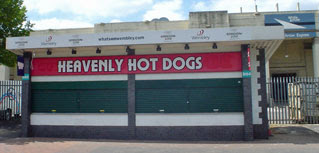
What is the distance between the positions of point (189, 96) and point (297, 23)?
20.9 meters

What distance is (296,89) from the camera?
13000 millimetres

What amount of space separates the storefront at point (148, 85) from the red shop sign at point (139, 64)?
0.04 m

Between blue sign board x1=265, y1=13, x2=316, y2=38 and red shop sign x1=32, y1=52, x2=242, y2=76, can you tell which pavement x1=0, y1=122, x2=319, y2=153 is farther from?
blue sign board x1=265, y1=13, x2=316, y2=38

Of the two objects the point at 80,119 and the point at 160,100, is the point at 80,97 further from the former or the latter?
the point at 160,100

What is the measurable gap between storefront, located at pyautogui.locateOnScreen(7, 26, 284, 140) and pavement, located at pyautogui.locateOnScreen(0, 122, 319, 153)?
20.4 inches

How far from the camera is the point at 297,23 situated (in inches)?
976

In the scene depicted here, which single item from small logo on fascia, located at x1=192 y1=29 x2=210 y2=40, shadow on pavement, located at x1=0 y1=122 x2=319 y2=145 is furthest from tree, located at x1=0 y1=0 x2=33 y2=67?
small logo on fascia, located at x1=192 y1=29 x2=210 y2=40

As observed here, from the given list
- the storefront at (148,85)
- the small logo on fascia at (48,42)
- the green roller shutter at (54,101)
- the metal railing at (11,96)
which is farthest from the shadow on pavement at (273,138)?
the small logo on fascia at (48,42)

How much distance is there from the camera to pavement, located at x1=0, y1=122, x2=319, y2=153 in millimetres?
7594

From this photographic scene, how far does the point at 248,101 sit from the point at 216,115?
1.24m

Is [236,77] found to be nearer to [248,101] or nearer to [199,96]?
[248,101]

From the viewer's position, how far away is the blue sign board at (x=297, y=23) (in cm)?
2462

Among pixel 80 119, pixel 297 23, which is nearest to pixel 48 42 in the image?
pixel 80 119

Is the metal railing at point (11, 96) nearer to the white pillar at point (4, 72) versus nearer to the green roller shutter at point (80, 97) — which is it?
the green roller shutter at point (80, 97)
